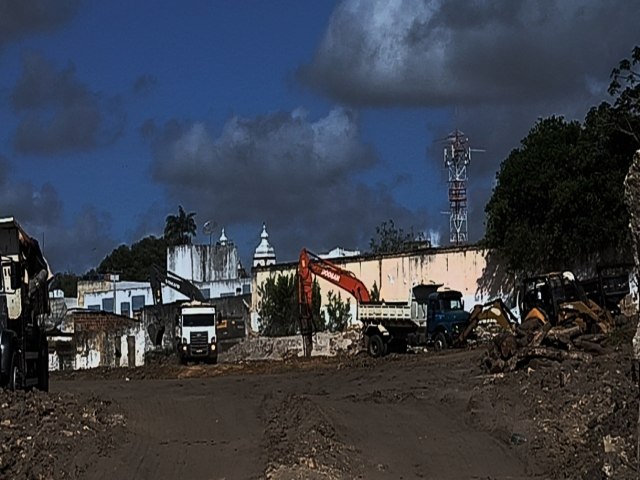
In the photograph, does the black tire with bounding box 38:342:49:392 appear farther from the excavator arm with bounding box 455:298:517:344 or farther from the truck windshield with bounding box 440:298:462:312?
the truck windshield with bounding box 440:298:462:312

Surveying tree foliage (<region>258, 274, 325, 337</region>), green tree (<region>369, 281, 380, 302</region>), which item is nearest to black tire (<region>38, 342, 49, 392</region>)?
green tree (<region>369, 281, 380, 302</region>)

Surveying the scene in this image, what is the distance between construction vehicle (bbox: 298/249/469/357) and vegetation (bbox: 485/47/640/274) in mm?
5198

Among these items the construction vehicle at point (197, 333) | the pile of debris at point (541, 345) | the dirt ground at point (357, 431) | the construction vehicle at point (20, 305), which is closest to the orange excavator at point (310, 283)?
the construction vehicle at point (197, 333)

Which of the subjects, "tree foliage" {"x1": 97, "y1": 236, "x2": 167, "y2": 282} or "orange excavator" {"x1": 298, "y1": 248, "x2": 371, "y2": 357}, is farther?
"tree foliage" {"x1": 97, "y1": 236, "x2": 167, "y2": 282}

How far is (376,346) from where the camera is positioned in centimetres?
4866

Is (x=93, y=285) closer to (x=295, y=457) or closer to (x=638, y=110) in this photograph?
(x=638, y=110)

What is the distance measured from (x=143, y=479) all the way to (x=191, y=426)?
16.6 ft

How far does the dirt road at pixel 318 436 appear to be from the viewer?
1683cm

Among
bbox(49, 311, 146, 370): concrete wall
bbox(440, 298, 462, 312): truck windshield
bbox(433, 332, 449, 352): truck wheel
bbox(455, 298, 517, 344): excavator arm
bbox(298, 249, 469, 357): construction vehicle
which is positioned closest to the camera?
bbox(455, 298, 517, 344): excavator arm

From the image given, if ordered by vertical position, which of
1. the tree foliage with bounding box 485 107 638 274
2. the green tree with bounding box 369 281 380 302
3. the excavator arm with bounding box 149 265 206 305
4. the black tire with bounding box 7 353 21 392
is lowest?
the black tire with bounding box 7 353 21 392

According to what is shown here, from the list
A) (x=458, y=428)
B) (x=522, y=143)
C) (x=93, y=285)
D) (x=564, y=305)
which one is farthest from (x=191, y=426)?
(x=93, y=285)

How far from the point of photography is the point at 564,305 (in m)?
38.2

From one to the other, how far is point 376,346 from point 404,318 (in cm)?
170

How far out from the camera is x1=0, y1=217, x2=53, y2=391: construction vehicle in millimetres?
23391
